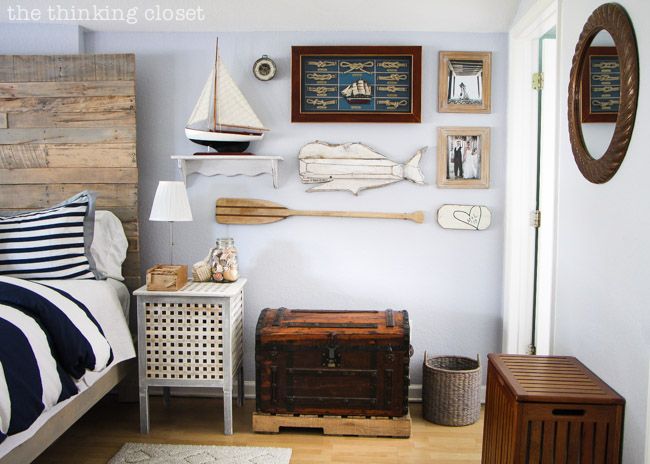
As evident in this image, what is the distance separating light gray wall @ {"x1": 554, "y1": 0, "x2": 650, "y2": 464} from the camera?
185cm

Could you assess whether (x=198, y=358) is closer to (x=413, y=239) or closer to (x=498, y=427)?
(x=413, y=239)

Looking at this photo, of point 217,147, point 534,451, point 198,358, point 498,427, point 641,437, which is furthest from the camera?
point 217,147

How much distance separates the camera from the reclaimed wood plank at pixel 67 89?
3471mm

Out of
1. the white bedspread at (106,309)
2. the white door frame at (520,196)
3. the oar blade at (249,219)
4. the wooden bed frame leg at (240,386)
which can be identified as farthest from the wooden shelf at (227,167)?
the white door frame at (520,196)

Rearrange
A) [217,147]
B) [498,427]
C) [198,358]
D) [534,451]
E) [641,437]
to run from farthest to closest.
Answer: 1. [217,147]
2. [198,358]
3. [498,427]
4. [534,451]
5. [641,437]

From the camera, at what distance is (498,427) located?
7.41 ft

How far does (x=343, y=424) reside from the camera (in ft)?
10.4

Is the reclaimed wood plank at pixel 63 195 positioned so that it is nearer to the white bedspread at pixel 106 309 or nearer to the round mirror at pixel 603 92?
the white bedspread at pixel 106 309

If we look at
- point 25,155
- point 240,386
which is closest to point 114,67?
point 25,155

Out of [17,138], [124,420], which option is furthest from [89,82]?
[124,420]

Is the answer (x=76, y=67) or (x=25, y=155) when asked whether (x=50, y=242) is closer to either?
(x=25, y=155)

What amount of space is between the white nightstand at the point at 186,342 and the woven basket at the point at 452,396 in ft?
3.36

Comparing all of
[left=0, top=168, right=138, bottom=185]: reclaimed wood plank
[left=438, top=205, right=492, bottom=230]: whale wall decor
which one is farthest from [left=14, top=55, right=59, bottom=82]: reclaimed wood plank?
[left=438, top=205, right=492, bottom=230]: whale wall decor

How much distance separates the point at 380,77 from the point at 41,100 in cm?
184
